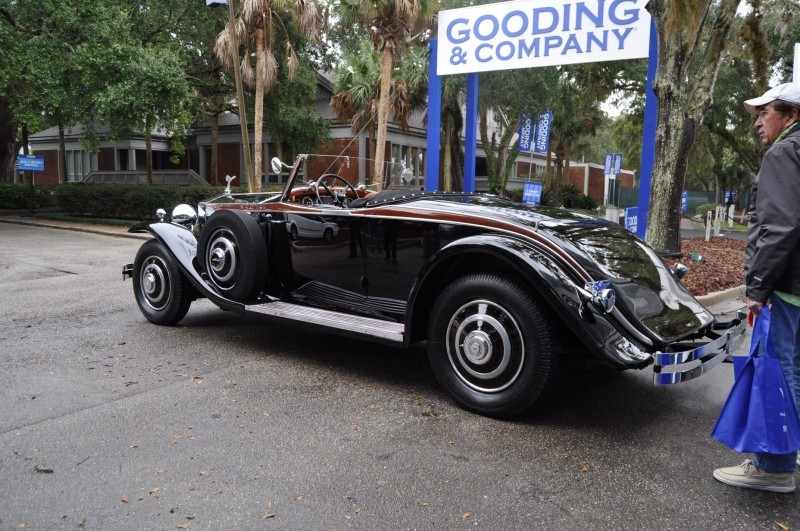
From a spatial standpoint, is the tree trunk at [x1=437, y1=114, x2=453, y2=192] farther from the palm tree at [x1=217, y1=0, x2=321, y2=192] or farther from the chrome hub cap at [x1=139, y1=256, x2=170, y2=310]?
the chrome hub cap at [x1=139, y1=256, x2=170, y2=310]

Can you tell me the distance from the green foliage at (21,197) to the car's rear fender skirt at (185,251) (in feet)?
76.5

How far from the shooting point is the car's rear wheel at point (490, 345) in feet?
12.1

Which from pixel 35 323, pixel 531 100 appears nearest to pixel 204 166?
pixel 531 100

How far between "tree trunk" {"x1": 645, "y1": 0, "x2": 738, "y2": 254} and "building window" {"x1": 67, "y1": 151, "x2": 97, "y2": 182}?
116 ft

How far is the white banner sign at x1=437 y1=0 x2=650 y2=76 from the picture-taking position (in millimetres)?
9180

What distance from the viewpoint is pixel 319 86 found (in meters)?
29.8

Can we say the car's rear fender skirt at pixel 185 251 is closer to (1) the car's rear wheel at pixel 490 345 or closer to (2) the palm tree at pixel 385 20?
(1) the car's rear wheel at pixel 490 345

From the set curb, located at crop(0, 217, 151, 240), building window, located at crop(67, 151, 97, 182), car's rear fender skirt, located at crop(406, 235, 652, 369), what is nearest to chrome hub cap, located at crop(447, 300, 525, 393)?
car's rear fender skirt, located at crop(406, 235, 652, 369)

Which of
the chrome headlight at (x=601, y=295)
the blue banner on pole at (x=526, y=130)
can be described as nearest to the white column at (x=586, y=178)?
the blue banner on pole at (x=526, y=130)

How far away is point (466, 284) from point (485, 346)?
0.41 metres

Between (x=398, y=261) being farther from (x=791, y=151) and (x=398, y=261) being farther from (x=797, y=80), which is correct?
(x=797, y=80)

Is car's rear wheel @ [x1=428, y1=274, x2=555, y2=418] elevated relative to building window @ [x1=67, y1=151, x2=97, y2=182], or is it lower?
lower

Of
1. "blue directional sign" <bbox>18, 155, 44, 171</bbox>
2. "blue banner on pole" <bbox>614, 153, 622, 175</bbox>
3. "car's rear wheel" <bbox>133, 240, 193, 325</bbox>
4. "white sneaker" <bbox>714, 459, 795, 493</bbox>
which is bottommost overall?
"white sneaker" <bbox>714, 459, 795, 493</bbox>

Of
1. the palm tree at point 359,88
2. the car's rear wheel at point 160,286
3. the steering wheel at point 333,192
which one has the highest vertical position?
the palm tree at point 359,88
